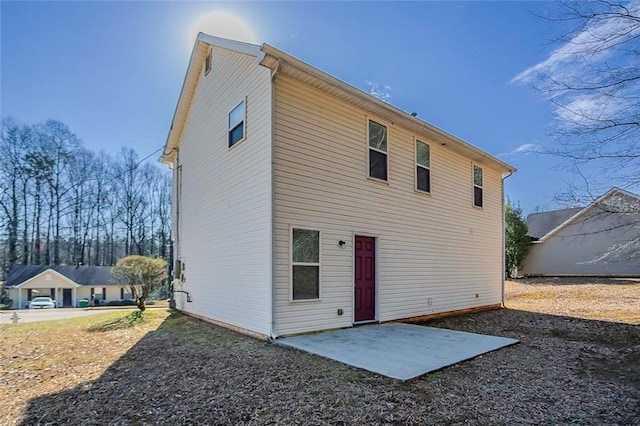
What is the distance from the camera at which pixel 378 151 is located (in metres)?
8.59

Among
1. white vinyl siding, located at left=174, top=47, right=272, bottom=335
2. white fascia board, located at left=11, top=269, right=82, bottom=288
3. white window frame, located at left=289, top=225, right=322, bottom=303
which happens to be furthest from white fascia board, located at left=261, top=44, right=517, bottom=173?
white fascia board, located at left=11, top=269, right=82, bottom=288

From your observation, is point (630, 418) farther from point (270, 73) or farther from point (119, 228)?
point (119, 228)

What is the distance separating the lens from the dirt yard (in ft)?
11.4

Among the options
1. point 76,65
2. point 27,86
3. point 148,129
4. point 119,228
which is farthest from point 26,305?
point 76,65

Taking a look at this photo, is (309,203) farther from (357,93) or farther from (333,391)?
(333,391)

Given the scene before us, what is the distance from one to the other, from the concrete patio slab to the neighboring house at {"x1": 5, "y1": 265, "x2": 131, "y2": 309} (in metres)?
25.4

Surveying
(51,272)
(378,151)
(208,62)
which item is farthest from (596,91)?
(51,272)

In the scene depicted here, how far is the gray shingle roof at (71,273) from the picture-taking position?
28.6 meters

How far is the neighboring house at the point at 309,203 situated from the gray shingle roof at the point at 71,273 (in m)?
24.8

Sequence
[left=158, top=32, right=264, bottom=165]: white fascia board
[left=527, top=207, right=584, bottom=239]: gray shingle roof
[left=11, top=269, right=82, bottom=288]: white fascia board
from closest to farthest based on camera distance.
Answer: [left=158, top=32, right=264, bottom=165]: white fascia board
[left=527, top=207, right=584, bottom=239]: gray shingle roof
[left=11, top=269, right=82, bottom=288]: white fascia board

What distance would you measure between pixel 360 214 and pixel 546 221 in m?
24.0

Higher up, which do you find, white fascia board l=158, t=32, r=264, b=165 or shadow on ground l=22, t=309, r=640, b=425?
white fascia board l=158, t=32, r=264, b=165

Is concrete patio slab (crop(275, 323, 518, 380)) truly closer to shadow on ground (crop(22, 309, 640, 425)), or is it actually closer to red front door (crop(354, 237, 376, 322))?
shadow on ground (crop(22, 309, 640, 425))

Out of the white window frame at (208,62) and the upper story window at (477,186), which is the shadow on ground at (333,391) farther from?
the white window frame at (208,62)
